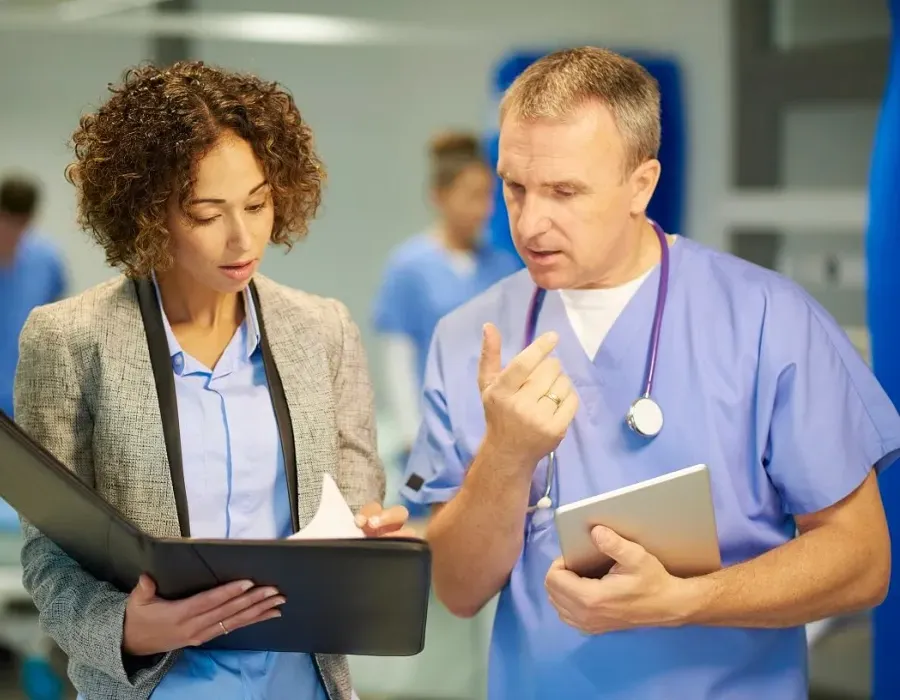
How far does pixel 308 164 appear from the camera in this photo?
1.51 metres

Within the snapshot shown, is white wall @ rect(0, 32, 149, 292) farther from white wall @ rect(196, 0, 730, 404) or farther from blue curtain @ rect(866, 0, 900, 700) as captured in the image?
blue curtain @ rect(866, 0, 900, 700)

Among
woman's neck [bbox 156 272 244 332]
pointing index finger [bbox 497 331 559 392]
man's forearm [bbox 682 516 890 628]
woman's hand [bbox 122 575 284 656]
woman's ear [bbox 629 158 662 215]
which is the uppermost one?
woman's ear [bbox 629 158 662 215]

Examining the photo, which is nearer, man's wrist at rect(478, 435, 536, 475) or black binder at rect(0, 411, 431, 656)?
black binder at rect(0, 411, 431, 656)

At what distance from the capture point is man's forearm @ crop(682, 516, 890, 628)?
1.44m

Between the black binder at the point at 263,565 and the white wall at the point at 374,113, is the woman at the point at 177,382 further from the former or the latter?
the white wall at the point at 374,113

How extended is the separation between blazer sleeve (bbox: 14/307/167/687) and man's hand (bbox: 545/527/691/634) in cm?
47

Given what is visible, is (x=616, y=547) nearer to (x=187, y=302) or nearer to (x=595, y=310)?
(x=595, y=310)

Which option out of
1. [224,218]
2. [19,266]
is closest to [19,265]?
[19,266]

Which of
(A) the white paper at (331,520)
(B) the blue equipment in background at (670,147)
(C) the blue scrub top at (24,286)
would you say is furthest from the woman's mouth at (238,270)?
(C) the blue scrub top at (24,286)

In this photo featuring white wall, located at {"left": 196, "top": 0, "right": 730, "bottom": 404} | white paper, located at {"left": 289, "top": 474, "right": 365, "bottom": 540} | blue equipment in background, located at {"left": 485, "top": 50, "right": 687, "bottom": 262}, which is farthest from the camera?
white wall, located at {"left": 196, "top": 0, "right": 730, "bottom": 404}

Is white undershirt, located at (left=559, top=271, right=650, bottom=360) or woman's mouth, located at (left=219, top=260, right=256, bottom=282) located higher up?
woman's mouth, located at (left=219, top=260, right=256, bottom=282)

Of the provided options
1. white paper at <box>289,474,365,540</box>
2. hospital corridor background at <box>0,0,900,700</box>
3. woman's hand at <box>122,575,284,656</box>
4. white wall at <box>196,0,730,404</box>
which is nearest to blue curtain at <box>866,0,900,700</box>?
hospital corridor background at <box>0,0,900,700</box>

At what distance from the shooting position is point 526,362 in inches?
54.9

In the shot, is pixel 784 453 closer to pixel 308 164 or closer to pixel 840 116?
pixel 308 164
